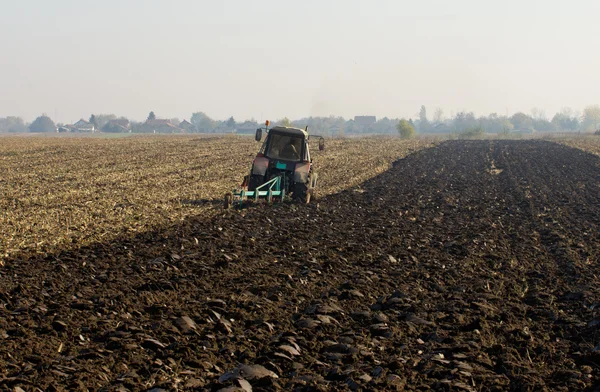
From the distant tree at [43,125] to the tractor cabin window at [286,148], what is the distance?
16974 centimetres

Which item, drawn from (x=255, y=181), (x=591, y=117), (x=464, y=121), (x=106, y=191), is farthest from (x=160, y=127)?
(x=255, y=181)

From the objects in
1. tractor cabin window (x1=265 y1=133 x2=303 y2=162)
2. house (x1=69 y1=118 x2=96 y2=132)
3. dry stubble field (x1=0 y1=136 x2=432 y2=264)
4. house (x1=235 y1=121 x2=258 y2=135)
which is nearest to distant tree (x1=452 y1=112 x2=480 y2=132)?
house (x1=235 y1=121 x2=258 y2=135)

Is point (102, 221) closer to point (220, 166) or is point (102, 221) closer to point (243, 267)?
point (243, 267)

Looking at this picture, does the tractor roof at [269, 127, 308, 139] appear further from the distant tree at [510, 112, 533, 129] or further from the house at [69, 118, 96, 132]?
the distant tree at [510, 112, 533, 129]

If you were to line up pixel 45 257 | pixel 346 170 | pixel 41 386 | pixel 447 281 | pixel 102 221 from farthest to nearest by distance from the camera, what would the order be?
pixel 346 170, pixel 102 221, pixel 45 257, pixel 447 281, pixel 41 386

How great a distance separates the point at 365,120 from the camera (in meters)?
187

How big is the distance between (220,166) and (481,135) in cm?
7671

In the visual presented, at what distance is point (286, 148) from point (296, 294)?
951 cm

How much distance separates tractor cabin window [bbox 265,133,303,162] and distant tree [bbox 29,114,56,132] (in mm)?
169741

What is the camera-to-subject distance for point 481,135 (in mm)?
100750

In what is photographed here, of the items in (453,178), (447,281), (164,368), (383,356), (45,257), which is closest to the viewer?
(164,368)

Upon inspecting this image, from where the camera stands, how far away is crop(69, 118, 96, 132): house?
6570 inches

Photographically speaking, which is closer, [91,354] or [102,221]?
[91,354]

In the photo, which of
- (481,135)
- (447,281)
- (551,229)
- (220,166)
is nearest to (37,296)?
(447,281)
